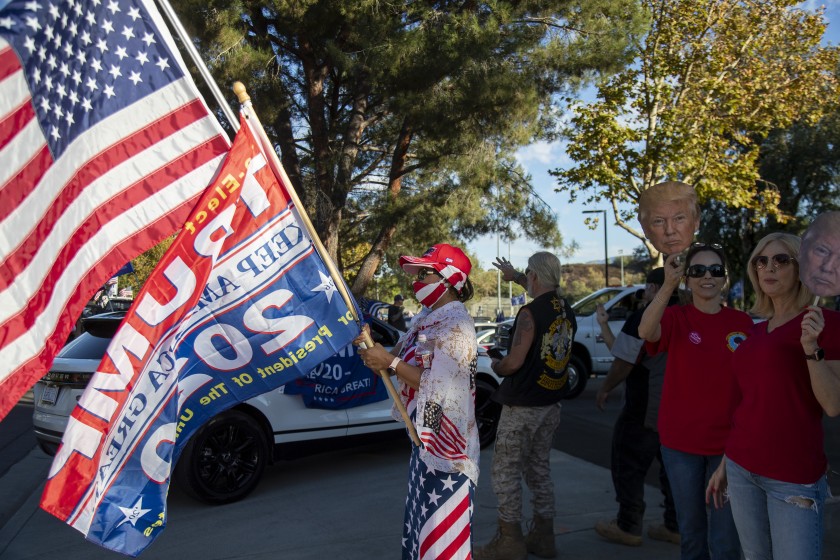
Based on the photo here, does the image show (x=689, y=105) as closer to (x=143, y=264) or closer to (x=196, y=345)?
(x=196, y=345)

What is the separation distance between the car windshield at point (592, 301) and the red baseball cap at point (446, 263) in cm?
1049

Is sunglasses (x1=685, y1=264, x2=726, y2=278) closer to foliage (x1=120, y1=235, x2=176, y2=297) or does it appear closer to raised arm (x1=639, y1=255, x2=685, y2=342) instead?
raised arm (x1=639, y1=255, x2=685, y2=342)

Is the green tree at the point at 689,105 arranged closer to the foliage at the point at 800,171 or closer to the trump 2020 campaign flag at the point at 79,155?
the foliage at the point at 800,171

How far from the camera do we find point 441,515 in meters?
3.35

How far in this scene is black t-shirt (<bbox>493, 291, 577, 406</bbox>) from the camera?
4723mm

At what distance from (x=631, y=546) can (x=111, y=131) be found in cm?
400

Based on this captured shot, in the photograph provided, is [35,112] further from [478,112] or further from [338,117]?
[338,117]

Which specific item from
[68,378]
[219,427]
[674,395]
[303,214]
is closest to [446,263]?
[303,214]

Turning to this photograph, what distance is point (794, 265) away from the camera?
2967mm

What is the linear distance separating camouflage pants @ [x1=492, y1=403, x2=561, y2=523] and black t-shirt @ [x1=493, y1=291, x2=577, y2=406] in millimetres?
69

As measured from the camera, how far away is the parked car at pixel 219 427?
628 cm

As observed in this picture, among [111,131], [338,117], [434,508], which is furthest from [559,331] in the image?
[338,117]

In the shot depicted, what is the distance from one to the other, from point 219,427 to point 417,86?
29.1ft

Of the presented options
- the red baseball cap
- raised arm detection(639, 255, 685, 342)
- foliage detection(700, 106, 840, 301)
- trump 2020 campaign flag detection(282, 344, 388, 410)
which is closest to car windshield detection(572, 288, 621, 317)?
trump 2020 campaign flag detection(282, 344, 388, 410)
